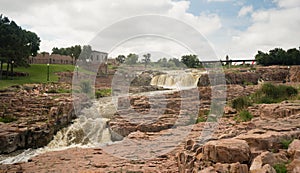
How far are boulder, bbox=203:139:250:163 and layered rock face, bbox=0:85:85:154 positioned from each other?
9.51m

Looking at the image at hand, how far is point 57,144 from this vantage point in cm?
1296

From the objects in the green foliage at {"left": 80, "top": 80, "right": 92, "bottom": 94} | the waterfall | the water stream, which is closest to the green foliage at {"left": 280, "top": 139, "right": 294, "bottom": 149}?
the water stream

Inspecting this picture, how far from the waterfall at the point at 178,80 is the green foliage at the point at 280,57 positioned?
16150mm

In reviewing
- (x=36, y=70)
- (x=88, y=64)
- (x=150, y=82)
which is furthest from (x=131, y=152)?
(x=36, y=70)

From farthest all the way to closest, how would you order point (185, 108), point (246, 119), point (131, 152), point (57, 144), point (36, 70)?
point (36, 70) → point (185, 108) → point (57, 144) → point (246, 119) → point (131, 152)

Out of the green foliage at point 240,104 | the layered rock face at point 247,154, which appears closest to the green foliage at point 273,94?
the green foliage at point 240,104

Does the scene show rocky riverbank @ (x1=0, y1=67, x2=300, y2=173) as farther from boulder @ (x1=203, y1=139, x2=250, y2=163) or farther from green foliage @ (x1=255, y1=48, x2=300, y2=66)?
green foliage @ (x1=255, y1=48, x2=300, y2=66)

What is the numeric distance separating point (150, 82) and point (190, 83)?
478 cm

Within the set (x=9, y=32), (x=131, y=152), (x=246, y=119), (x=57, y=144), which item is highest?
(x=9, y=32)

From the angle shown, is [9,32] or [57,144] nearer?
[57,144]

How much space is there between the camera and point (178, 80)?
28156 millimetres

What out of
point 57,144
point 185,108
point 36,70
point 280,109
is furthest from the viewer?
point 36,70

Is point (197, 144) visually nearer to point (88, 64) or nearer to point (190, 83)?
point (88, 64)

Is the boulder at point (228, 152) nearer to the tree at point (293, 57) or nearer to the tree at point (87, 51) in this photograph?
the tree at point (87, 51)
